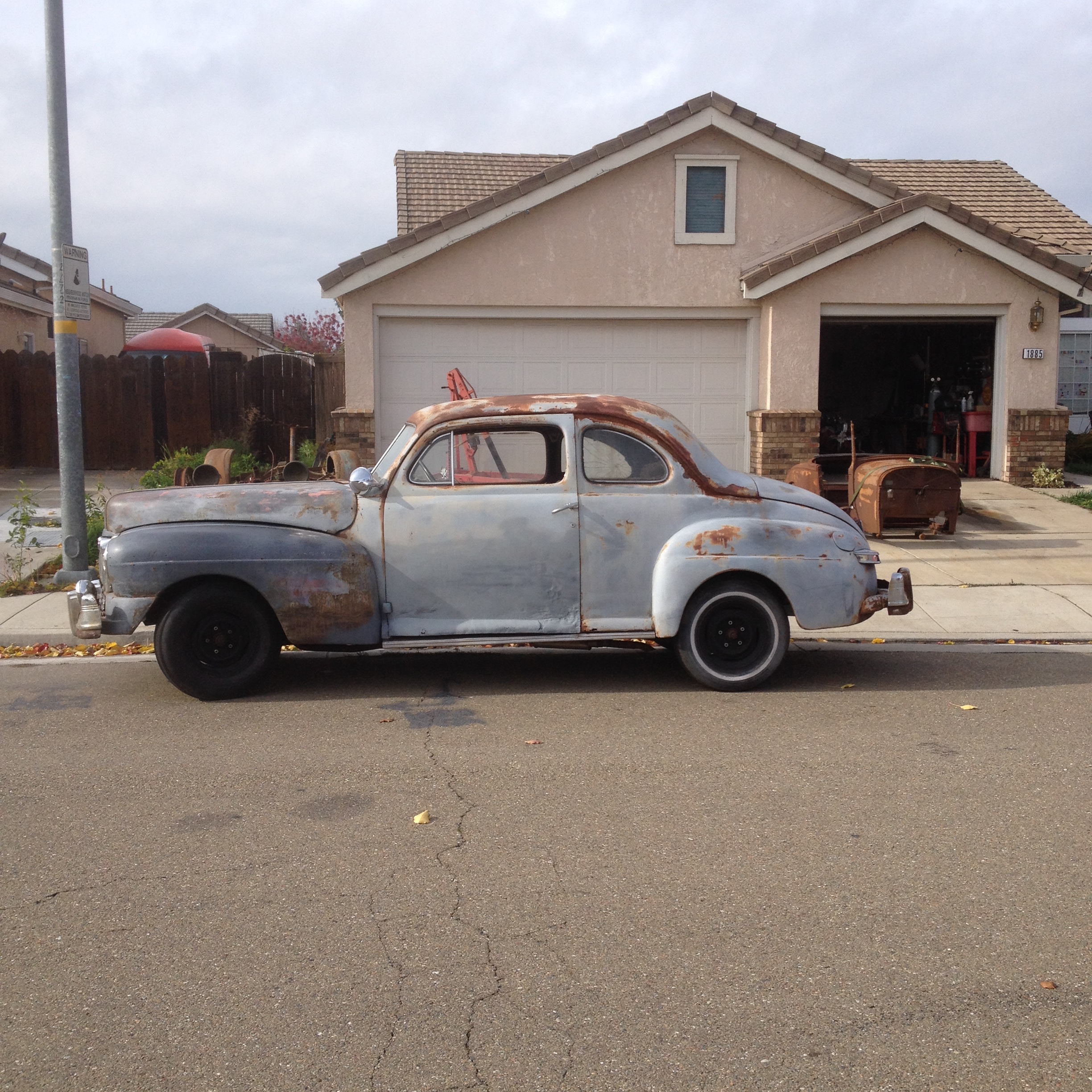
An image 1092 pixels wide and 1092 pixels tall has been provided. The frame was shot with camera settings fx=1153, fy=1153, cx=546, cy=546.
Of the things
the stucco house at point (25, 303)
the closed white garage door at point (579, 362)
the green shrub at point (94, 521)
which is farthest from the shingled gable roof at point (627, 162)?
the stucco house at point (25, 303)

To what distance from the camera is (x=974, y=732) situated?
6.07 metres

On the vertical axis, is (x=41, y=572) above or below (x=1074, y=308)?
below

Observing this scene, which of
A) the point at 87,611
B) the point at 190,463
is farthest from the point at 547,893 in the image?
the point at 190,463

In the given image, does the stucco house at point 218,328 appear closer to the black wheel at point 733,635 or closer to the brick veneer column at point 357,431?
the brick veneer column at point 357,431

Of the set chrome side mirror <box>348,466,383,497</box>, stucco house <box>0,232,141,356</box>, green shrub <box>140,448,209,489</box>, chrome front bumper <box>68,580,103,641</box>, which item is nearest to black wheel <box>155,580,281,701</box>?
chrome front bumper <box>68,580,103,641</box>

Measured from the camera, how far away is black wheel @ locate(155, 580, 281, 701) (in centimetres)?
665

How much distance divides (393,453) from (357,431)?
8226 mm

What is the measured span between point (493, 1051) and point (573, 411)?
4.41 meters

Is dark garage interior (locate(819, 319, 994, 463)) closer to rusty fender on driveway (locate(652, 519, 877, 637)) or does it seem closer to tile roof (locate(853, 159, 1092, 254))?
tile roof (locate(853, 159, 1092, 254))

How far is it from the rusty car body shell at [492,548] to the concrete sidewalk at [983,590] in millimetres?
1712

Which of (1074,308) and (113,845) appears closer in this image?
(113,845)

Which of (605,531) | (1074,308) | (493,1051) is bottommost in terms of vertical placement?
(493,1051)

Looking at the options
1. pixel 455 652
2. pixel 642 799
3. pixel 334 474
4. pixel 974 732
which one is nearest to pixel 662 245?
pixel 334 474

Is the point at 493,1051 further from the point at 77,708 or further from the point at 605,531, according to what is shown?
the point at 77,708
